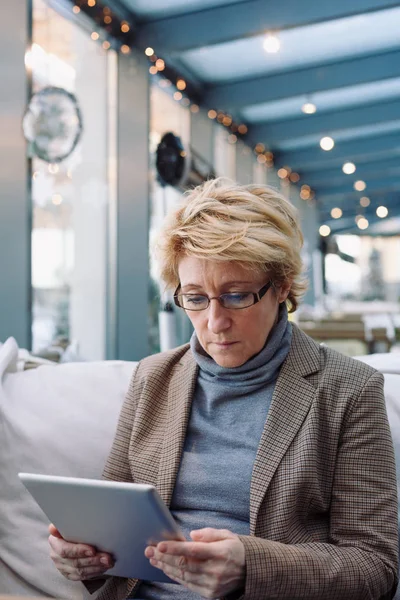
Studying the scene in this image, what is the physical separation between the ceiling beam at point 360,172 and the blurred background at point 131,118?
3.37 metres

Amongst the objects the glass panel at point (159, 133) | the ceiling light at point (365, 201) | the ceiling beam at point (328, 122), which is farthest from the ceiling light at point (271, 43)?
the ceiling light at point (365, 201)

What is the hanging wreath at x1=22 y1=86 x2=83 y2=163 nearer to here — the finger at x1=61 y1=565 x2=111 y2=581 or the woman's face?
the woman's face

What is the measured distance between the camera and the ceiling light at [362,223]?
2048cm

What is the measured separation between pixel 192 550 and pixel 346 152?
409 inches

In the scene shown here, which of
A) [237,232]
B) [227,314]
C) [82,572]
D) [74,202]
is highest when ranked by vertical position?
[74,202]

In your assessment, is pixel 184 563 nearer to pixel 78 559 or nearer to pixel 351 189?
pixel 78 559

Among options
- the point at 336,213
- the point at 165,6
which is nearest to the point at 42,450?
the point at 165,6

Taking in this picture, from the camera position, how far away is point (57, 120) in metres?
4.41

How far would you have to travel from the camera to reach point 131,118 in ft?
21.3

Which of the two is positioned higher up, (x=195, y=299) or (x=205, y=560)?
(x=195, y=299)

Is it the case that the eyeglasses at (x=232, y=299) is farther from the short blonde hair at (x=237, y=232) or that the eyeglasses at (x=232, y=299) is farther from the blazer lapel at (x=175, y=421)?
the blazer lapel at (x=175, y=421)

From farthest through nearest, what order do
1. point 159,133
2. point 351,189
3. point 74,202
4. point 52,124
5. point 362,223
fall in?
point 362,223 → point 351,189 → point 159,133 → point 74,202 → point 52,124

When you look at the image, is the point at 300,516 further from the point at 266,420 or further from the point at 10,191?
the point at 10,191

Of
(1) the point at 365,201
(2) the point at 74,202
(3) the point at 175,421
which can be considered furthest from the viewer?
(1) the point at 365,201
